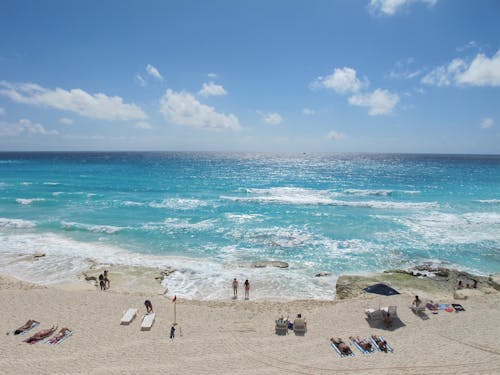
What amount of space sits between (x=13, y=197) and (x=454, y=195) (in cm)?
6724

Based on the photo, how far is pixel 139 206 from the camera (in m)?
38.7

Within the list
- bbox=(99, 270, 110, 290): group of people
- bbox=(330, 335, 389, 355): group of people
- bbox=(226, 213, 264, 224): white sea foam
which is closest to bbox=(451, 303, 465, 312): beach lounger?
bbox=(330, 335, 389, 355): group of people

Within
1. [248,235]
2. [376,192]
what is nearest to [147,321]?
[248,235]

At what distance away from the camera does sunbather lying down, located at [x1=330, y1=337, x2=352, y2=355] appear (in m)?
11.5

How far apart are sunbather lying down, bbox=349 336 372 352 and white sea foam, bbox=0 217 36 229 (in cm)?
3095

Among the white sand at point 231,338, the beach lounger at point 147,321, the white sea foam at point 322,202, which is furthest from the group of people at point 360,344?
the white sea foam at point 322,202

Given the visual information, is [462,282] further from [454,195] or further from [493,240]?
[454,195]

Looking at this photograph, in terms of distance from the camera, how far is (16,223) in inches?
1177

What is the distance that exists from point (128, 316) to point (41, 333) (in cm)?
331

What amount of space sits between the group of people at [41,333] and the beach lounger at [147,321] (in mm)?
2997

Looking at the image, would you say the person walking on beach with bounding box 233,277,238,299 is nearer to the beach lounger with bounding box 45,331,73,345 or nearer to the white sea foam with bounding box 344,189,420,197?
the beach lounger with bounding box 45,331,73,345

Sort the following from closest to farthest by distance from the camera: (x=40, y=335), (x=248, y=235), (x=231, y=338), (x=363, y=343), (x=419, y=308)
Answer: (x=363, y=343)
(x=40, y=335)
(x=231, y=338)
(x=419, y=308)
(x=248, y=235)

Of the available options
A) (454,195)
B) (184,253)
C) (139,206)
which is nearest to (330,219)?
(184,253)

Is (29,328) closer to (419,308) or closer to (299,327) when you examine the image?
(299,327)
